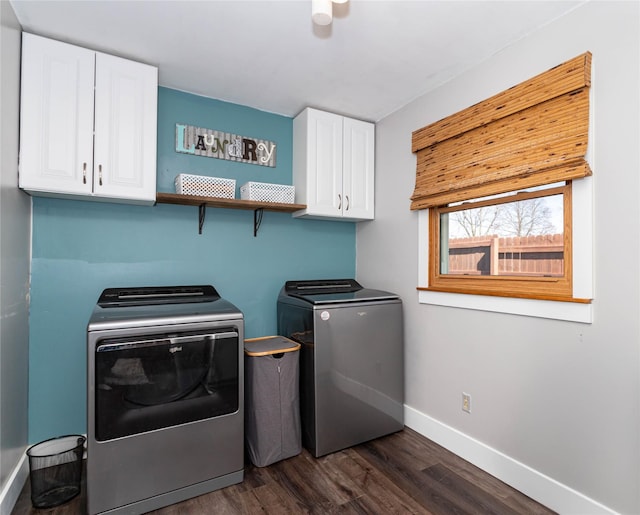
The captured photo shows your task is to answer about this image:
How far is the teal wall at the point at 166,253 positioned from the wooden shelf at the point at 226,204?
59 millimetres

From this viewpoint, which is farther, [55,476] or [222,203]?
[222,203]

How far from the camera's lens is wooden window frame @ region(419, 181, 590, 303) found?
5.75ft

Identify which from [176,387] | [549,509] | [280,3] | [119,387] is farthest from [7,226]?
[549,509]

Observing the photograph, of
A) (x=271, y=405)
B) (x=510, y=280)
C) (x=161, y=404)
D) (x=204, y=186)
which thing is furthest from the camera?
(x=204, y=186)

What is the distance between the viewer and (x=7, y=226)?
1.67 metres

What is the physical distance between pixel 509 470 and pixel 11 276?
9.10 ft

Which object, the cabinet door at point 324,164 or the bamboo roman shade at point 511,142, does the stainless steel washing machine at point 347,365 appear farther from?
the bamboo roman shade at point 511,142

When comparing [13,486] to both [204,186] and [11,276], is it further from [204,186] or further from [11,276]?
[204,186]

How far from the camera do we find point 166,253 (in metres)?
2.45

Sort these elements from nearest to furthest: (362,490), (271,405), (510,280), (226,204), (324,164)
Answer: (362,490)
(510,280)
(271,405)
(226,204)
(324,164)

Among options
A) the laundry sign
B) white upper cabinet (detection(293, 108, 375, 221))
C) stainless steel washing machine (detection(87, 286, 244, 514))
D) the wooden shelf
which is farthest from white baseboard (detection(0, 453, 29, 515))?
white upper cabinet (detection(293, 108, 375, 221))

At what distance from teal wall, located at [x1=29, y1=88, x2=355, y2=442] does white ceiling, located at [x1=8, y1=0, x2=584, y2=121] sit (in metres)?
0.45

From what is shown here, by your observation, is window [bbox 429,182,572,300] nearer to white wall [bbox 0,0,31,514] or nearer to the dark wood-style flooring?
the dark wood-style flooring

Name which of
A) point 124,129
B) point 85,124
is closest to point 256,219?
point 124,129
